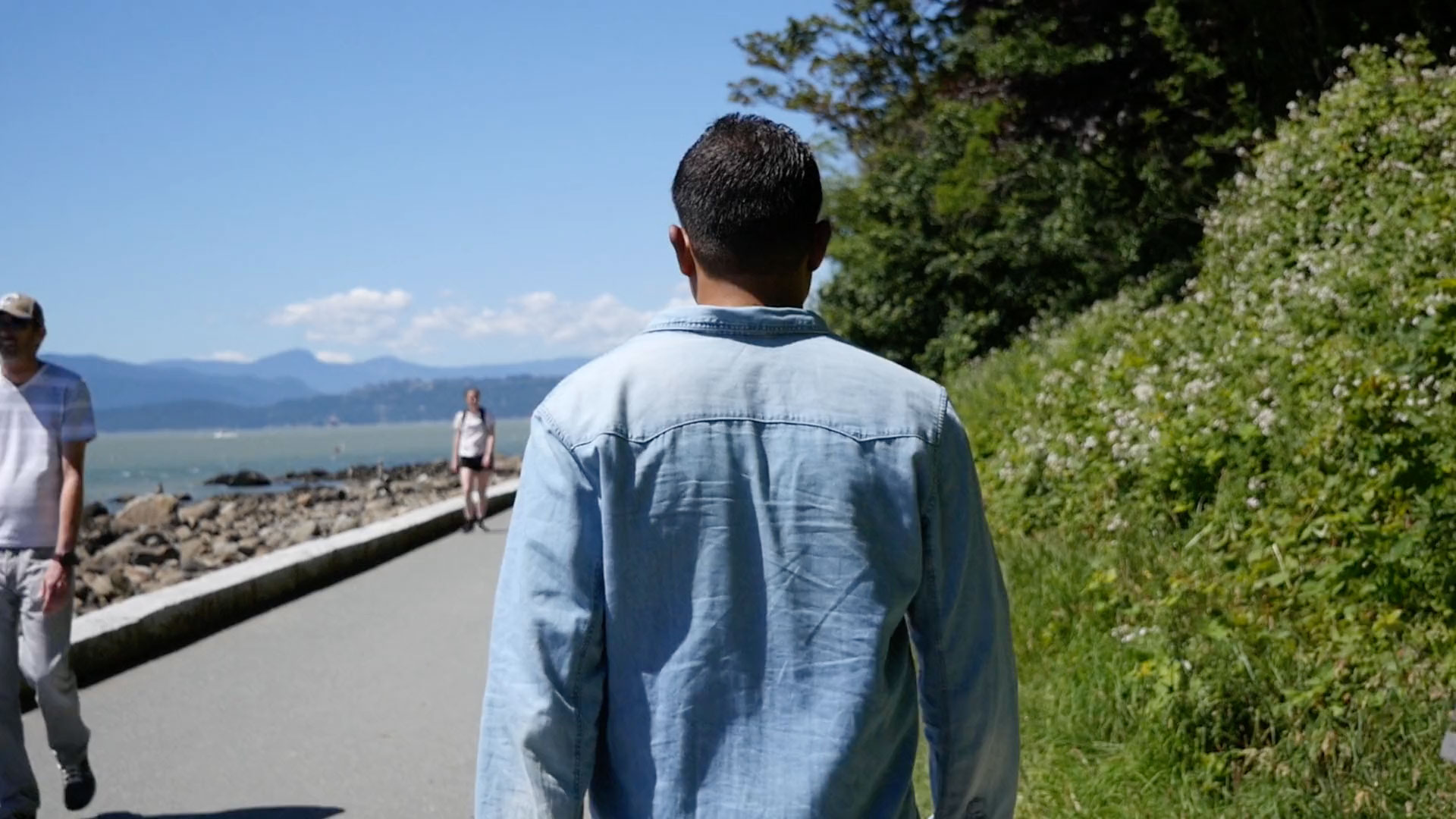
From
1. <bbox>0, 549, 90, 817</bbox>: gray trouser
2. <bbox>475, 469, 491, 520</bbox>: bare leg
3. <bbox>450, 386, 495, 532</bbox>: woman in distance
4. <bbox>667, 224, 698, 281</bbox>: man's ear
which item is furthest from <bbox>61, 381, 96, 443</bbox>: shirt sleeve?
<bbox>475, 469, 491, 520</bbox>: bare leg

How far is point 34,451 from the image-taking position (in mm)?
5707

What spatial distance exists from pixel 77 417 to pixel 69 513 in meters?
0.40

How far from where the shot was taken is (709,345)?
2.15 m

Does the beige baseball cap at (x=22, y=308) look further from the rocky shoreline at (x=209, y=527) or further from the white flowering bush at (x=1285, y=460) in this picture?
the rocky shoreline at (x=209, y=527)

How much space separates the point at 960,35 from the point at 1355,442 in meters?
21.5

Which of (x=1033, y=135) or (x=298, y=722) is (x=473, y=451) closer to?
(x=1033, y=135)

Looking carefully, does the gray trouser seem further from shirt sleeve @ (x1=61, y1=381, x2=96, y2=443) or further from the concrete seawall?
the concrete seawall

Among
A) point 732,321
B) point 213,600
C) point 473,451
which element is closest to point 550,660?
point 732,321

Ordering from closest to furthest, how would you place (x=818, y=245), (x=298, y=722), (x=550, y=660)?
(x=550, y=660), (x=818, y=245), (x=298, y=722)

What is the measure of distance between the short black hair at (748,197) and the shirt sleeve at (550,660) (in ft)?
1.27

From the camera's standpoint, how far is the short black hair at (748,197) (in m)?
2.17

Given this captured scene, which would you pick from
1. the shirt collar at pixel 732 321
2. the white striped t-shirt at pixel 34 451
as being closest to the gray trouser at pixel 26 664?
the white striped t-shirt at pixel 34 451

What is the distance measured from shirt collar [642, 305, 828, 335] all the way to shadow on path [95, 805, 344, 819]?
4322 mm

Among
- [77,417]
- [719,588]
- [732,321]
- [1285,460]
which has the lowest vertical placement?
[1285,460]
